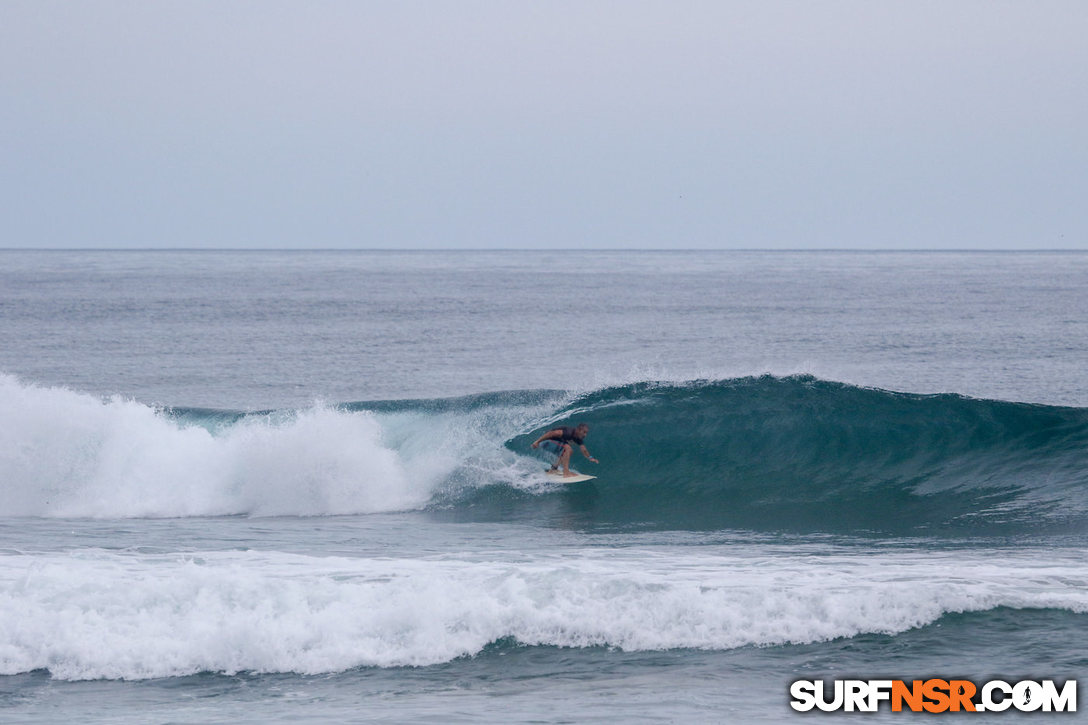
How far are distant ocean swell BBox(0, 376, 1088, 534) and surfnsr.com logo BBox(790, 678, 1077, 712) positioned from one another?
5553 mm

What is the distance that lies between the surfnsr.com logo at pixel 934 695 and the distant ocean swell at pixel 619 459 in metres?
5.55

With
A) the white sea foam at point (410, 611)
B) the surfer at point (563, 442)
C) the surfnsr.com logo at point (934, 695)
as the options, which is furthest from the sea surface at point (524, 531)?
the surfer at point (563, 442)

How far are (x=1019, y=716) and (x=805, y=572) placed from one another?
3419 millimetres

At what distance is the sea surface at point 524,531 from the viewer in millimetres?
8820

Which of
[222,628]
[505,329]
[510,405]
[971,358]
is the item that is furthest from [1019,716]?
[505,329]

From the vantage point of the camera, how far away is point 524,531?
45.8 ft

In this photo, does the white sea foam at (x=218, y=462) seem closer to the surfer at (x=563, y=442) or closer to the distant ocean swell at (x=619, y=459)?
the distant ocean swell at (x=619, y=459)

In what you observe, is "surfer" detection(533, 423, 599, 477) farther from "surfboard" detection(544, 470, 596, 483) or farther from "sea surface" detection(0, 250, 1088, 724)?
"sea surface" detection(0, 250, 1088, 724)

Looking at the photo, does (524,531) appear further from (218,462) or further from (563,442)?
(218,462)

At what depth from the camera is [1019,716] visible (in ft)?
25.7

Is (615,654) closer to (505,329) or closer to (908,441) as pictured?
(908,441)

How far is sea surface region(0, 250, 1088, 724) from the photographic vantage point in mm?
8820

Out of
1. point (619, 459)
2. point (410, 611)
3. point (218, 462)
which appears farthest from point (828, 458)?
point (410, 611)

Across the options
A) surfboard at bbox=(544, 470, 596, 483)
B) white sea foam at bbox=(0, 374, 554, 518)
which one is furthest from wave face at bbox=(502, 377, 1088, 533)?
white sea foam at bbox=(0, 374, 554, 518)
